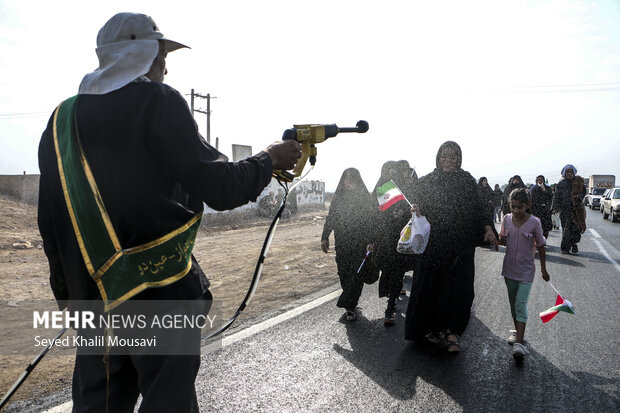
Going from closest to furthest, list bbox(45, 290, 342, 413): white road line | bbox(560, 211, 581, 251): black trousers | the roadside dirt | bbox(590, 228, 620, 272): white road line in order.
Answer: bbox(45, 290, 342, 413): white road line, the roadside dirt, bbox(590, 228, 620, 272): white road line, bbox(560, 211, 581, 251): black trousers

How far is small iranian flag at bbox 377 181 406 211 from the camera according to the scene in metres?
5.01

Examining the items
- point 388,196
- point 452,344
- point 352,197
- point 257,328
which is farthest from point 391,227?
point 257,328

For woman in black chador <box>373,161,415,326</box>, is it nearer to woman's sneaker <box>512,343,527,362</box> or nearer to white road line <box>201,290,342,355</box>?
white road line <box>201,290,342,355</box>

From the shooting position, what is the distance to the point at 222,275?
827cm

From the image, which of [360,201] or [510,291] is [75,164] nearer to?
[510,291]

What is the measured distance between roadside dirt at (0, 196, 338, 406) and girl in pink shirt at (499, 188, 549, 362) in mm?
2707

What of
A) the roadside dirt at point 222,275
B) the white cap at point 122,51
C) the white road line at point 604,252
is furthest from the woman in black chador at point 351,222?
the white road line at point 604,252

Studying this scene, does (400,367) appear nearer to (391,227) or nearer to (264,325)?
(264,325)

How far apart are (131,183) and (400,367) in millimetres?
3247

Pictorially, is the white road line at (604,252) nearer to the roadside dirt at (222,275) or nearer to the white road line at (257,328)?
the roadside dirt at (222,275)

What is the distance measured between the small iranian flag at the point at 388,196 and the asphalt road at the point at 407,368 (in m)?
1.37

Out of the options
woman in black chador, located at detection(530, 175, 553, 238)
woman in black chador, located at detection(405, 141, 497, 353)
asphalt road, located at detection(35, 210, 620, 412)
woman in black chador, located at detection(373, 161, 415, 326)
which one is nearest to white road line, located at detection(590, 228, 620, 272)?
woman in black chador, located at detection(530, 175, 553, 238)

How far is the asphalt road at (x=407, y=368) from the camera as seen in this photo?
3322 mm

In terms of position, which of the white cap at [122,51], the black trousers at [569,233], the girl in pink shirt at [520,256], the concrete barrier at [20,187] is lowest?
the concrete barrier at [20,187]
